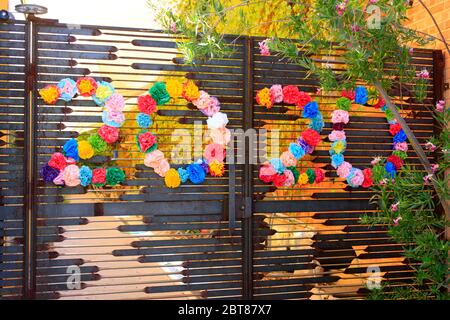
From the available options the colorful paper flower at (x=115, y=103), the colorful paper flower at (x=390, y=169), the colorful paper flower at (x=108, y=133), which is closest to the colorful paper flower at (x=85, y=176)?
the colorful paper flower at (x=108, y=133)

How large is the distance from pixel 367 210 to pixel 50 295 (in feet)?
8.68

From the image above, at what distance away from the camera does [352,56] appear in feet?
10.3

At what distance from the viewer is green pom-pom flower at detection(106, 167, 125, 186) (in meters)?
3.93

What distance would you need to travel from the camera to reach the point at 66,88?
12.7ft

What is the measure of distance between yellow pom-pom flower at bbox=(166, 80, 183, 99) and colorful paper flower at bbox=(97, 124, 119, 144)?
51cm

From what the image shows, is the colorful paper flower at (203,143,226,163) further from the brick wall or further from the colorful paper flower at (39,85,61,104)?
the brick wall

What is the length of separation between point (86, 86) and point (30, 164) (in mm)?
699

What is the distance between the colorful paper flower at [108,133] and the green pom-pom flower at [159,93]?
0.40 m

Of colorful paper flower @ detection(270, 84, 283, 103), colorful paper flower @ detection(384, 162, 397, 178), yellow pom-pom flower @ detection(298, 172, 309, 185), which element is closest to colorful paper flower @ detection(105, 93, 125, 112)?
colorful paper flower @ detection(270, 84, 283, 103)

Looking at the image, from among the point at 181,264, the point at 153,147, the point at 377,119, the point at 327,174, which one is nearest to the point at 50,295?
the point at 181,264

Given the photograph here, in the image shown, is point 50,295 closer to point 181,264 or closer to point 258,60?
point 181,264

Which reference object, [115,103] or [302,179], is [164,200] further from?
[302,179]

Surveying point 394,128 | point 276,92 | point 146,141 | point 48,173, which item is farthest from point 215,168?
point 394,128

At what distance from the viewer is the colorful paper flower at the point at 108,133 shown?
3.91 metres
